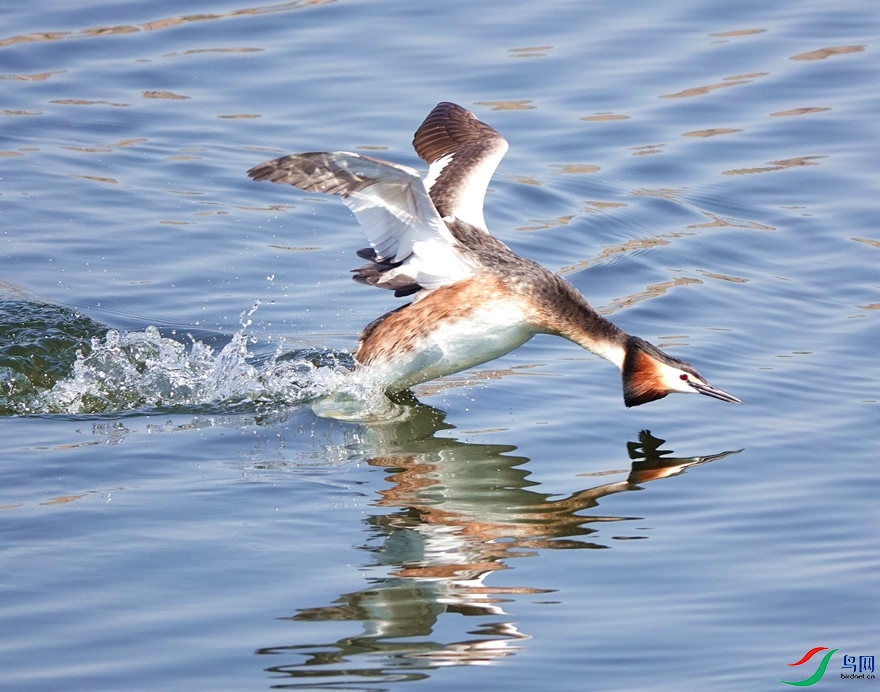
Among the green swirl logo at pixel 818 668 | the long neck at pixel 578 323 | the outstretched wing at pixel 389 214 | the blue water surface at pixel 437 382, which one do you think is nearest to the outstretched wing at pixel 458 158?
the outstretched wing at pixel 389 214

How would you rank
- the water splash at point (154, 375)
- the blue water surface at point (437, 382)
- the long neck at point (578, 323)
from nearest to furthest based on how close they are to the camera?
1. the blue water surface at point (437, 382)
2. the water splash at point (154, 375)
3. the long neck at point (578, 323)

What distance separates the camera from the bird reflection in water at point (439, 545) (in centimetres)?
496

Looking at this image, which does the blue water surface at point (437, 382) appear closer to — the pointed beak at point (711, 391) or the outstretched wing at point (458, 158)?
the pointed beak at point (711, 391)

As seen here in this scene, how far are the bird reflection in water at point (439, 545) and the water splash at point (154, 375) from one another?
1.73 feet

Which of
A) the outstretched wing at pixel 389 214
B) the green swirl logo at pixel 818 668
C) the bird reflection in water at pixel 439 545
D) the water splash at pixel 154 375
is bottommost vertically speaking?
the green swirl logo at pixel 818 668

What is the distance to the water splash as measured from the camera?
762cm

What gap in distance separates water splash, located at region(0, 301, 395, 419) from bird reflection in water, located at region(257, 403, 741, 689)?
0.53 metres

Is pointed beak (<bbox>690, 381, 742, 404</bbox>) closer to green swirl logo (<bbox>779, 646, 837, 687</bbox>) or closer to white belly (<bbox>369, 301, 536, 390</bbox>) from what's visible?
white belly (<bbox>369, 301, 536, 390</bbox>)

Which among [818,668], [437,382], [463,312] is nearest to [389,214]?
[463,312]

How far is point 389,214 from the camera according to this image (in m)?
7.48

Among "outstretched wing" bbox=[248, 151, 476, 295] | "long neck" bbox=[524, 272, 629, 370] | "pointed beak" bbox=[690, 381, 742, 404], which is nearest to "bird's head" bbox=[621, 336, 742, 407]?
"pointed beak" bbox=[690, 381, 742, 404]

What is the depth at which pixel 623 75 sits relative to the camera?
13078 millimetres

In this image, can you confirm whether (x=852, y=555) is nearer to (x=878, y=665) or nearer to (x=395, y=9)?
(x=878, y=665)

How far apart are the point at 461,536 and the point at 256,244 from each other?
458cm
